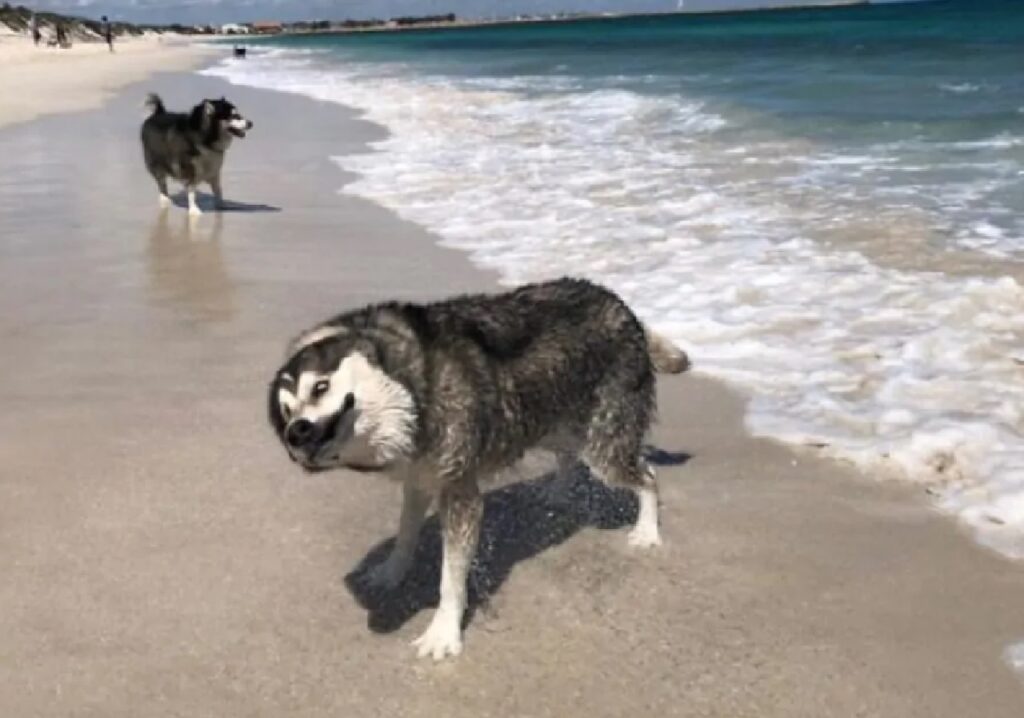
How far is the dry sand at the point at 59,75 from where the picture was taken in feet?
83.3

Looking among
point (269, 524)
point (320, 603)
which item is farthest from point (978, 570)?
point (269, 524)

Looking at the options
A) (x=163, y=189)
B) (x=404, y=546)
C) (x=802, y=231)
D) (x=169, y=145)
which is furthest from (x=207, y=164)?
(x=404, y=546)

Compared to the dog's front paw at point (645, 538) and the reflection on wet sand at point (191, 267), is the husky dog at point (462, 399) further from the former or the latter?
the reflection on wet sand at point (191, 267)

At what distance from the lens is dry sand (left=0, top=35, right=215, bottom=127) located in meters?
25.4

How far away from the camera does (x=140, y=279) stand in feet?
29.2

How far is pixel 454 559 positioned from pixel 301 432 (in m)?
0.87

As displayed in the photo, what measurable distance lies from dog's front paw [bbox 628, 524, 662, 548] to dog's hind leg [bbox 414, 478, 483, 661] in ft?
2.89

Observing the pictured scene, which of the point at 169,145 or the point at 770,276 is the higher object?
the point at 169,145

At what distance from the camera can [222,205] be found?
41.1ft

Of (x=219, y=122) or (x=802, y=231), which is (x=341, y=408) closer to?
(x=802, y=231)

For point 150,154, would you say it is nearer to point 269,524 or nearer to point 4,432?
point 4,432

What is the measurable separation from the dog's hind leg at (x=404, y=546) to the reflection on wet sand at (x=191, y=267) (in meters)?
3.74

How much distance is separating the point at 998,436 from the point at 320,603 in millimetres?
3094

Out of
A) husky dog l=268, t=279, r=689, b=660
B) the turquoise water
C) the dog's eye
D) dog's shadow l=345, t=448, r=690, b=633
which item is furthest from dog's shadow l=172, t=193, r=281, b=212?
the dog's eye
